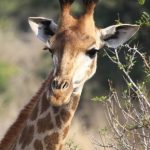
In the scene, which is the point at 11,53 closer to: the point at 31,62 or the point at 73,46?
the point at 31,62

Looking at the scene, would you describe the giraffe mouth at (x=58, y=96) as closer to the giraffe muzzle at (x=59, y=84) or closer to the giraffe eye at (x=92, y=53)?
the giraffe muzzle at (x=59, y=84)

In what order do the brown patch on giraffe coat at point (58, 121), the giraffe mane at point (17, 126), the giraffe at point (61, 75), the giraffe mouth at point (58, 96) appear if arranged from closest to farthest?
the giraffe mouth at point (58, 96) < the giraffe at point (61, 75) < the brown patch on giraffe coat at point (58, 121) < the giraffe mane at point (17, 126)

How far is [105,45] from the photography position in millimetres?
8312

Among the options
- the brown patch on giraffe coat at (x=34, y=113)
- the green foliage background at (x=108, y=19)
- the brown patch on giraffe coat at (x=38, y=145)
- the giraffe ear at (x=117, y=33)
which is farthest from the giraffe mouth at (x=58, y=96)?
the green foliage background at (x=108, y=19)

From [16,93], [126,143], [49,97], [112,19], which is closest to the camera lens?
[49,97]

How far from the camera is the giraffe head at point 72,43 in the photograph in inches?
295

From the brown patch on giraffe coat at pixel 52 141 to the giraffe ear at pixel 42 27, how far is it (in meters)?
1.02

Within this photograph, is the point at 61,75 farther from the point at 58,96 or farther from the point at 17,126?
the point at 17,126

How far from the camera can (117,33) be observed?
839 centimetres

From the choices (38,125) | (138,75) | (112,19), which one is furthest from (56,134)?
(112,19)

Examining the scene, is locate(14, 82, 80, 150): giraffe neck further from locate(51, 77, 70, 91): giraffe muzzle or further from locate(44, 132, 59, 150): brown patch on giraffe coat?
locate(51, 77, 70, 91): giraffe muzzle

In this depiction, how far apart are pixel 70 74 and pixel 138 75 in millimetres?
14287

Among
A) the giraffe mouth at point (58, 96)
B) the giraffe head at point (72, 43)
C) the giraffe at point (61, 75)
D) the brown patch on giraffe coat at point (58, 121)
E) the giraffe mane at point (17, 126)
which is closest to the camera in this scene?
the giraffe mouth at point (58, 96)

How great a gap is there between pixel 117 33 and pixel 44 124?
1.13 meters
